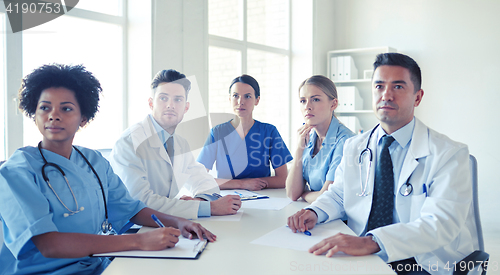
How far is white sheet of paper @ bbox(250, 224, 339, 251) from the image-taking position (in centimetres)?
128

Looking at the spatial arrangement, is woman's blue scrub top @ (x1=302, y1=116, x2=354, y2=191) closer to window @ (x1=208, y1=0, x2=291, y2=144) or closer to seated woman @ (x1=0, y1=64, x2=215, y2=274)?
seated woman @ (x1=0, y1=64, x2=215, y2=274)

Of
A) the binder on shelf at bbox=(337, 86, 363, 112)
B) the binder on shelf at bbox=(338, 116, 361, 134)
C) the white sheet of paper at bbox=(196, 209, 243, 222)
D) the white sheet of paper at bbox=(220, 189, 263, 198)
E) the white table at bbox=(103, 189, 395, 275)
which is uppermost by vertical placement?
the binder on shelf at bbox=(337, 86, 363, 112)

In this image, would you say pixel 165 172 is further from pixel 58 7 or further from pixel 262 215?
pixel 58 7

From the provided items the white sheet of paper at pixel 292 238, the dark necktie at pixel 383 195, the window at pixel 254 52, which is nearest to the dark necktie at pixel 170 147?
the white sheet of paper at pixel 292 238

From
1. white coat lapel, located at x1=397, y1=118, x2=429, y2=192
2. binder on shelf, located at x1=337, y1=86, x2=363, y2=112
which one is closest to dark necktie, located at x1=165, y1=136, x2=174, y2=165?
white coat lapel, located at x1=397, y1=118, x2=429, y2=192

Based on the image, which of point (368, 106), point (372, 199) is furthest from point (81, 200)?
point (368, 106)

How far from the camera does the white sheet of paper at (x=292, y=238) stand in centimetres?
128

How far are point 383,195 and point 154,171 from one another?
1141mm

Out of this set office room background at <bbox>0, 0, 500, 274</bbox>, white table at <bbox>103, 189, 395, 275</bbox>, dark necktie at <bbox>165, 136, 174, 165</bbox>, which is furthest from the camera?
office room background at <bbox>0, 0, 500, 274</bbox>

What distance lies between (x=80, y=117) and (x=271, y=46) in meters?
3.93

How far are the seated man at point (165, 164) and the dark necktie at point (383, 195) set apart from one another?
1.99 feet

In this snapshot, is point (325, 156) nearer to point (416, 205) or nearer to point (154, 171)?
point (416, 205)

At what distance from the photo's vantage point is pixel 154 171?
198cm

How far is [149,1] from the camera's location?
320cm
